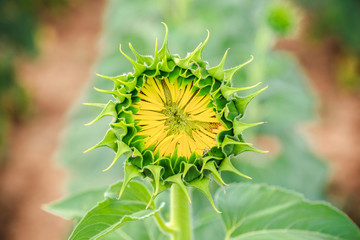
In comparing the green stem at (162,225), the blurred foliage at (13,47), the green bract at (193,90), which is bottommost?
the green stem at (162,225)

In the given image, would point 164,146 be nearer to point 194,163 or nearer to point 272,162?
point 194,163

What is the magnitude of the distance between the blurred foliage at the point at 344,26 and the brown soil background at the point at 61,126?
135 millimetres

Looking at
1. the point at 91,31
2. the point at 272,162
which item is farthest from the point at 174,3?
the point at 91,31

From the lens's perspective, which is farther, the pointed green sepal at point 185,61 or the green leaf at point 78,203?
the green leaf at point 78,203

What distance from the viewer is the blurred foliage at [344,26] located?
13.6 ft

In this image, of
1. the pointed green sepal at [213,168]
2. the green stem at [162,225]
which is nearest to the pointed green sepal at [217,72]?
the pointed green sepal at [213,168]

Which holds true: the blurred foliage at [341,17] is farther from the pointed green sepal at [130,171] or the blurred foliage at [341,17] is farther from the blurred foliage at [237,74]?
the pointed green sepal at [130,171]

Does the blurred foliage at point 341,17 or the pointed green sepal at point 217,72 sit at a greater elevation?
the blurred foliage at point 341,17

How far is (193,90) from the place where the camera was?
0.60m

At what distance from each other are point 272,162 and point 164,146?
143 cm

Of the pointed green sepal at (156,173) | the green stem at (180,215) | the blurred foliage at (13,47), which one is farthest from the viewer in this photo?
the blurred foliage at (13,47)

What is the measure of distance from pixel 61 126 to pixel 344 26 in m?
2.75

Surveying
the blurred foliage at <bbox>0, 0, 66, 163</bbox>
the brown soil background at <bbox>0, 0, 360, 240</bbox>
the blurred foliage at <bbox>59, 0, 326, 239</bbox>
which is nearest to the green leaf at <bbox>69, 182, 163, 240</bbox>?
the blurred foliage at <bbox>59, 0, 326, 239</bbox>

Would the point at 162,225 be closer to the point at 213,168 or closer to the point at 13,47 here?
the point at 213,168
